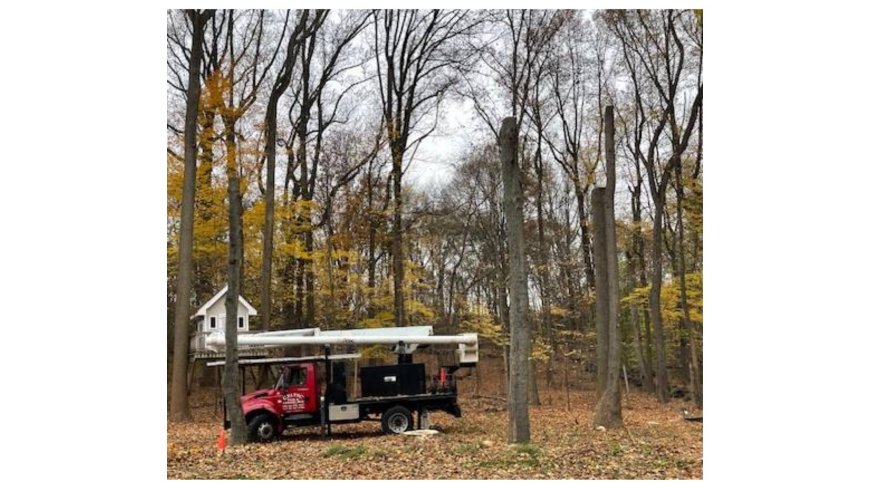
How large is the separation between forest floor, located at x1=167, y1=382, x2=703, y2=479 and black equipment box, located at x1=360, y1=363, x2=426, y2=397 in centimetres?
74

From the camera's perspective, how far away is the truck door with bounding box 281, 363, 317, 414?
11867 millimetres

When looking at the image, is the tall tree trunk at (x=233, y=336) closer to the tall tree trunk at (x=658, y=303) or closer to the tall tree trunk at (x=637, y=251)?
the tall tree trunk at (x=658, y=303)

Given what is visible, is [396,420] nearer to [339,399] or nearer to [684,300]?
[339,399]

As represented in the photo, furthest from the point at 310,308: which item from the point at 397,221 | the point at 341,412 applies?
the point at 341,412

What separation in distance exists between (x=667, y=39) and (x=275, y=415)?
11.8 m

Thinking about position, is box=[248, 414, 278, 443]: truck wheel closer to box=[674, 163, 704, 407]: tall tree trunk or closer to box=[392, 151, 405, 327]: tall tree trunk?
box=[392, 151, 405, 327]: tall tree trunk

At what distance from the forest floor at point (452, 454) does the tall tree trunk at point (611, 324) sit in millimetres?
352

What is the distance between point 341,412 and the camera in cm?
1195

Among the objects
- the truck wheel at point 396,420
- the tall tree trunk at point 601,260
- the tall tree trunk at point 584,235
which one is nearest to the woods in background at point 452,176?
the tall tree trunk at point 584,235

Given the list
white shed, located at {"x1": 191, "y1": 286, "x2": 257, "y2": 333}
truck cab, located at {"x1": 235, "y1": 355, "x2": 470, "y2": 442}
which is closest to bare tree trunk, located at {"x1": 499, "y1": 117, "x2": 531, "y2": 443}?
truck cab, located at {"x1": 235, "y1": 355, "x2": 470, "y2": 442}

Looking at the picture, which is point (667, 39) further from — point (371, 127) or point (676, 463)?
point (676, 463)

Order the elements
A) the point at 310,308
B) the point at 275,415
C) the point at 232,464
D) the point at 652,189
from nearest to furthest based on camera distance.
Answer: the point at 232,464, the point at 275,415, the point at 310,308, the point at 652,189

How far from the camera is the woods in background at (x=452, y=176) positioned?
1589 centimetres

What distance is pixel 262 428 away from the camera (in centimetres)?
1162
